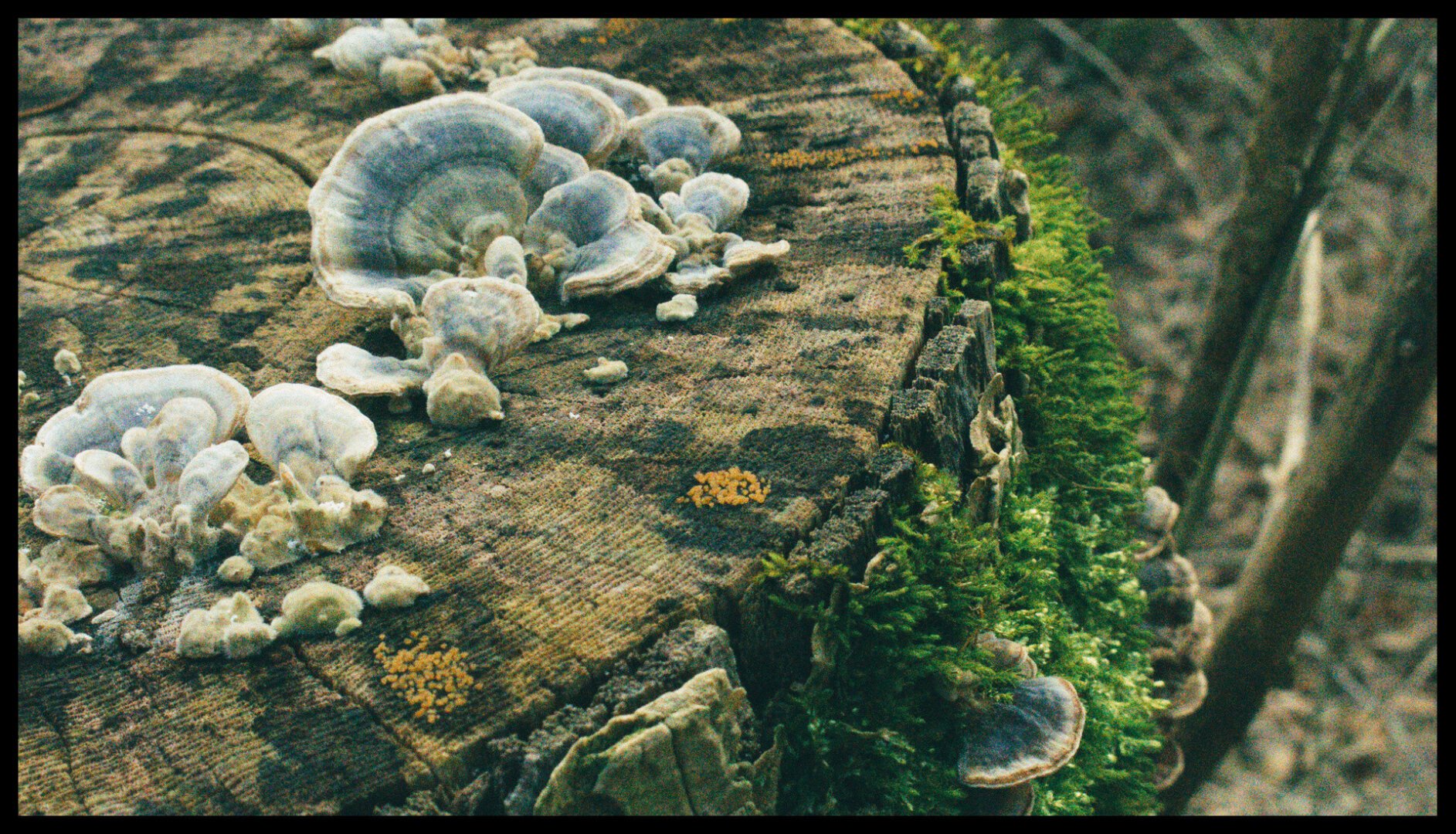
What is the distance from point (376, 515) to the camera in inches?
88.7

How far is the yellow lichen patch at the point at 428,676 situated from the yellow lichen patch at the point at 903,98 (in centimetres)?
264

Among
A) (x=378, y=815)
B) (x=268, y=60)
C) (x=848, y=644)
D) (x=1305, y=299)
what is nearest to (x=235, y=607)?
(x=378, y=815)

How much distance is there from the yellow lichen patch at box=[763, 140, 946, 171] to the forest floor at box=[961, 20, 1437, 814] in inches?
86.5

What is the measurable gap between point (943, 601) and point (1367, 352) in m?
2.88

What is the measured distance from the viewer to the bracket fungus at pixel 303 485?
2197 mm

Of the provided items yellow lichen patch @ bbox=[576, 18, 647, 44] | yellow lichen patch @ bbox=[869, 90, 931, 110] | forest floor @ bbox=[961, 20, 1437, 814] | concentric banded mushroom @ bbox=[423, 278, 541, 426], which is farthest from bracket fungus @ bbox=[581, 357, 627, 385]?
forest floor @ bbox=[961, 20, 1437, 814]

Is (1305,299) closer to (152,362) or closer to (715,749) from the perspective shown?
(715,749)

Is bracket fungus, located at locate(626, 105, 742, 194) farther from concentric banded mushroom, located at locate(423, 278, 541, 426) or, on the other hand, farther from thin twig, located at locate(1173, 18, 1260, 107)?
thin twig, located at locate(1173, 18, 1260, 107)

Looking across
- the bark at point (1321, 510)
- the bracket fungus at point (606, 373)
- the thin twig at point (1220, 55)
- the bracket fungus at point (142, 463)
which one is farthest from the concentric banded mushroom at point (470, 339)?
the thin twig at point (1220, 55)

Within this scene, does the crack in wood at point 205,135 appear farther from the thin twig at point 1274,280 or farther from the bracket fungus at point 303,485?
the thin twig at point 1274,280

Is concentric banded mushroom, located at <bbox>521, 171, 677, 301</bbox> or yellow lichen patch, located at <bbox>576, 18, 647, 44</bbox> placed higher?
yellow lichen patch, located at <bbox>576, 18, 647, 44</bbox>

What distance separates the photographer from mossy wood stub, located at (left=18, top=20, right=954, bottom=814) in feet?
6.28

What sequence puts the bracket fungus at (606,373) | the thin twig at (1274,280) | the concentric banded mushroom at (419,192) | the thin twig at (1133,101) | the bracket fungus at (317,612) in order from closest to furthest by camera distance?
1. the bracket fungus at (317,612)
2. the bracket fungus at (606,373)
3. the concentric banded mushroom at (419,192)
4. the thin twig at (1274,280)
5. the thin twig at (1133,101)

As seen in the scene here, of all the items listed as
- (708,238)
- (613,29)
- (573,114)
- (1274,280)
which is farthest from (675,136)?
(1274,280)
